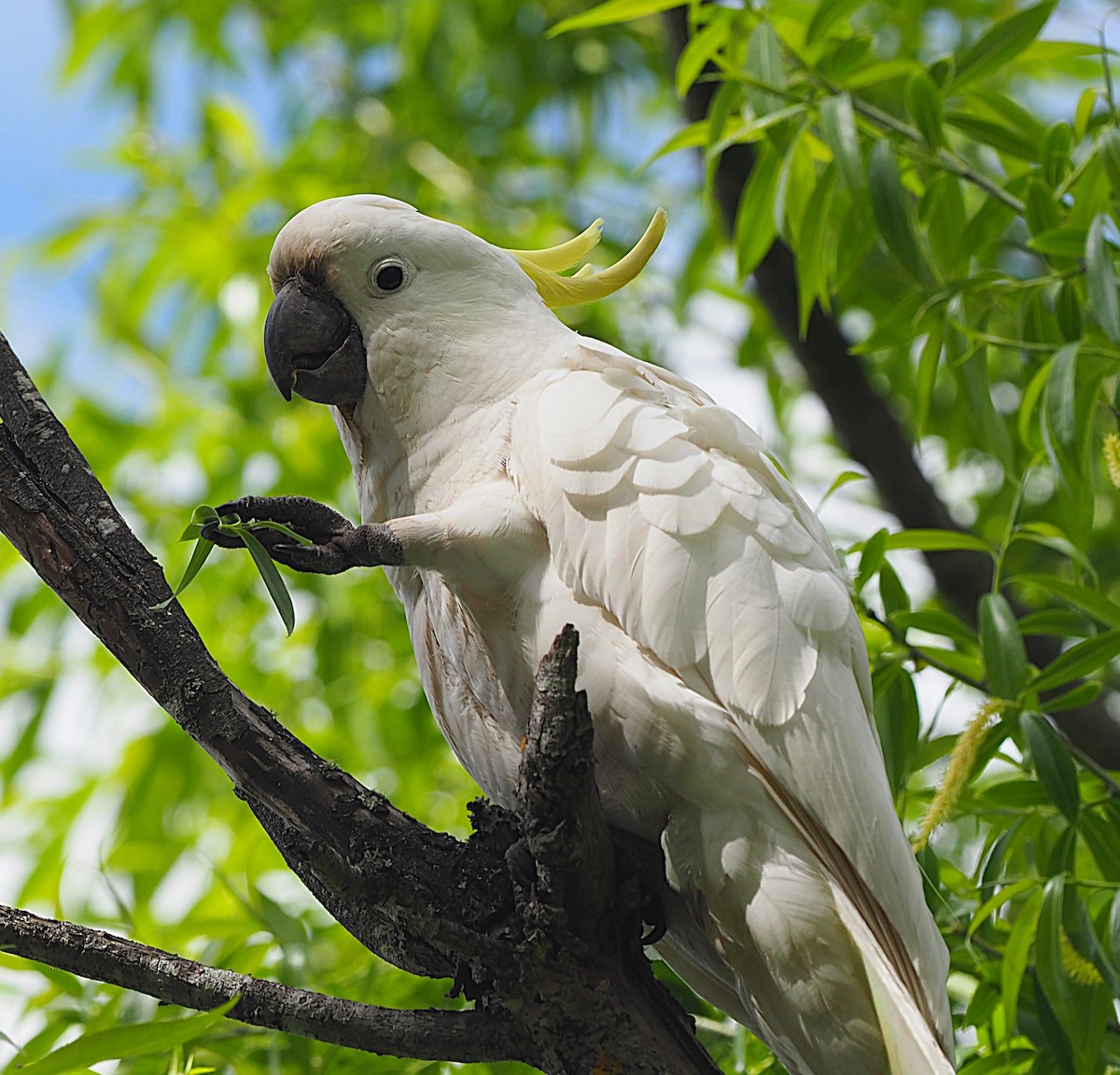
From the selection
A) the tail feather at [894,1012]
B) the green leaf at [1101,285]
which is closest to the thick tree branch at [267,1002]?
the tail feather at [894,1012]

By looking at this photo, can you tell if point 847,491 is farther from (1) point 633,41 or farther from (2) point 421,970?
(2) point 421,970

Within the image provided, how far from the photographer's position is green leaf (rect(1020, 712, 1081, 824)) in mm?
1315

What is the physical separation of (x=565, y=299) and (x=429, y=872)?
0.75 meters

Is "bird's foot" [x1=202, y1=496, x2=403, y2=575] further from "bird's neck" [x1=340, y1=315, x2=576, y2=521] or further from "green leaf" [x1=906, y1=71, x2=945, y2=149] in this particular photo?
"green leaf" [x1=906, y1=71, x2=945, y2=149]

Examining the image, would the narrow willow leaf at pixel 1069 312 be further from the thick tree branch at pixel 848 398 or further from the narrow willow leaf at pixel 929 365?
the thick tree branch at pixel 848 398

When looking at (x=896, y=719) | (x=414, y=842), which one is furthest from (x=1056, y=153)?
(x=414, y=842)

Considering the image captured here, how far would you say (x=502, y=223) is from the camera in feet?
10.5

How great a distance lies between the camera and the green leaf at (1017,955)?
1.33m

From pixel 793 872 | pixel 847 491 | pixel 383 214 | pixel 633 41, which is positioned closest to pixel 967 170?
pixel 383 214

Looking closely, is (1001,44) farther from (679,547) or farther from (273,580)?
(273,580)

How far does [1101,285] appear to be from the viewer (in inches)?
54.2

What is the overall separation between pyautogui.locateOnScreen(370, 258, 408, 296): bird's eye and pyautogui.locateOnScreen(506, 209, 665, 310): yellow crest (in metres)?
0.18

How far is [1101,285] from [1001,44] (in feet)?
1.46

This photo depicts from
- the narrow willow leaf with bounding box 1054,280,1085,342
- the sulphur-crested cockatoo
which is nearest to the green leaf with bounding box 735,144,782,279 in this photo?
the narrow willow leaf with bounding box 1054,280,1085,342
